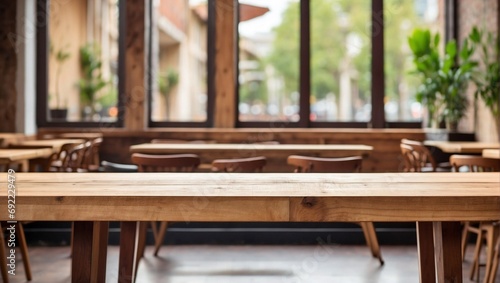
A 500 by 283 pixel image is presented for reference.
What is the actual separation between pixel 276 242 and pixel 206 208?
9.37 feet

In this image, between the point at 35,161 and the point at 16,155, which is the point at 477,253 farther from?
the point at 35,161

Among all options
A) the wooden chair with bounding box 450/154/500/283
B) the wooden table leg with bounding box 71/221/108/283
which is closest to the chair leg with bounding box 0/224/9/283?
the wooden table leg with bounding box 71/221/108/283

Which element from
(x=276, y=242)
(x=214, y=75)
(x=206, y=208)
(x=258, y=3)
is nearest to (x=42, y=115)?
(x=214, y=75)

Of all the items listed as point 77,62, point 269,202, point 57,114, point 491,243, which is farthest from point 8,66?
point 269,202

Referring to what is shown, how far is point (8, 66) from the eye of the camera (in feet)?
19.7

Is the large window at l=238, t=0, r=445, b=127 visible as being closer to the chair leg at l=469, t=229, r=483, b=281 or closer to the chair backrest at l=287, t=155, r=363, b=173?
the chair backrest at l=287, t=155, r=363, b=173

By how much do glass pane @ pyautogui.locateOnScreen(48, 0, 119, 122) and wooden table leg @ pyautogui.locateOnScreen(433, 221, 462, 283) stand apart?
5.80 m

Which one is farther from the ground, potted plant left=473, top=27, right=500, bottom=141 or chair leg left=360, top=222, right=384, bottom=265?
potted plant left=473, top=27, right=500, bottom=141

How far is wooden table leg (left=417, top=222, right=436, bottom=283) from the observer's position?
216 centimetres

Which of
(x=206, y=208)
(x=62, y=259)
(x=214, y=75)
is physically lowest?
(x=62, y=259)

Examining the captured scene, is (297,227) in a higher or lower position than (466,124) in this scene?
lower

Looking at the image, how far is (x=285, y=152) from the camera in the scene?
165 inches

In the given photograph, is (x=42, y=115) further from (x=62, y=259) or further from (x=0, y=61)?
(x=62, y=259)

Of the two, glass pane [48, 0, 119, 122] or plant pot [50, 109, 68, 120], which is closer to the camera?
plant pot [50, 109, 68, 120]
